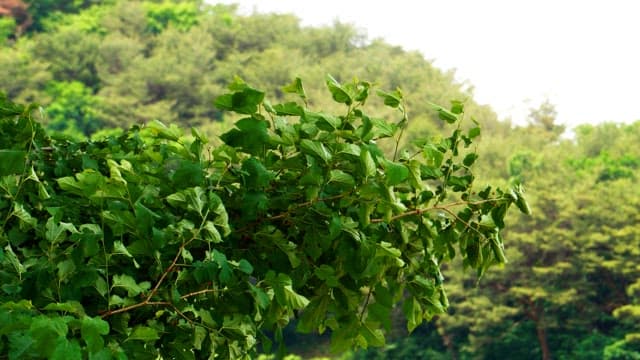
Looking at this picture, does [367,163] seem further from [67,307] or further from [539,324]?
[539,324]

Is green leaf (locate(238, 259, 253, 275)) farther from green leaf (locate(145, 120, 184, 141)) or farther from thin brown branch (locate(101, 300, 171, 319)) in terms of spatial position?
green leaf (locate(145, 120, 184, 141))

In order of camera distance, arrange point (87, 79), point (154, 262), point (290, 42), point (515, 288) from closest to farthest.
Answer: point (154, 262) → point (515, 288) → point (87, 79) → point (290, 42)

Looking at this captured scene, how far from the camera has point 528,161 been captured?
22.2 m

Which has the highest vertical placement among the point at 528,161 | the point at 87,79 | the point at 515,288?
the point at 528,161

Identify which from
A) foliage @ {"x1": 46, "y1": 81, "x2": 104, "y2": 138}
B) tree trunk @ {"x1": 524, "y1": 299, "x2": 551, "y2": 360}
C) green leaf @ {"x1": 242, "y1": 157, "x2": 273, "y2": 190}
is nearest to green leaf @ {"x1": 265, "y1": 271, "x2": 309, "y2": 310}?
green leaf @ {"x1": 242, "y1": 157, "x2": 273, "y2": 190}

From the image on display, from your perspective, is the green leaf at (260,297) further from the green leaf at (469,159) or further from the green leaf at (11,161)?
the green leaf at (469,159)

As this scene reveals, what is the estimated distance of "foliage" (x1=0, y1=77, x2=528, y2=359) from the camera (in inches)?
45.4

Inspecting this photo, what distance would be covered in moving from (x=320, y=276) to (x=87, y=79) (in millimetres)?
33338

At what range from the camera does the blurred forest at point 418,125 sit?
18.2 metres

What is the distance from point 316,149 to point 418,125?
25.2 metres

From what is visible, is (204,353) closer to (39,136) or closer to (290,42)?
(39,136)

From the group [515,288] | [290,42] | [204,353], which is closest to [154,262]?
[204,353]

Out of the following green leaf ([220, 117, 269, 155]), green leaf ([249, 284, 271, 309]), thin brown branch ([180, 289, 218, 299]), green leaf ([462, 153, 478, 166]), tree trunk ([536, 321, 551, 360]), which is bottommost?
tree trunk ([536, 321, 551, 360])

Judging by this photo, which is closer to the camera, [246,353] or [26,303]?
[26,303]
